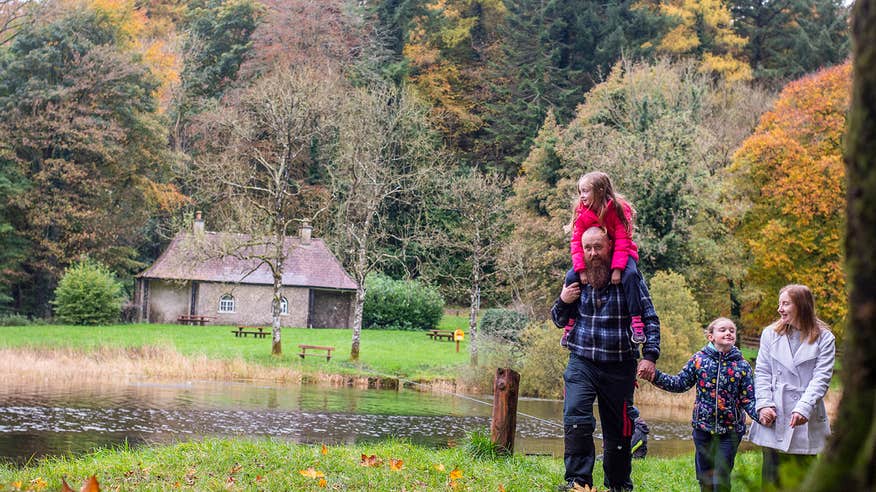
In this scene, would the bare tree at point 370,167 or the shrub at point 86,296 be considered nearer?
the bare tree at point 370,167

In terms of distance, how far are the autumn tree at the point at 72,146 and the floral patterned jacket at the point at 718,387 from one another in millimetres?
35572

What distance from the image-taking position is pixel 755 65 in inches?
1863

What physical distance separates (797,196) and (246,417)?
2239 cm

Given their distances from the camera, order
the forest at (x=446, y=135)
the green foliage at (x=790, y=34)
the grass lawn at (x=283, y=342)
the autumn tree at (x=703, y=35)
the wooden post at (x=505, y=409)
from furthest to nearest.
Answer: the autumn tree at (x=703, y=35) < the green foliage at (x=790, y=34) < the forest at (x=446, y=135) < the grass lawn at (x=283, y=342) < the wooden post at (x=505, y=409)

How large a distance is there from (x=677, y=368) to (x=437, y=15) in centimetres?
3404

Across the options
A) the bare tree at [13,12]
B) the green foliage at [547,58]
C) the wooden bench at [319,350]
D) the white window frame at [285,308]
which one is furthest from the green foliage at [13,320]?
the green foliage at [547,58]

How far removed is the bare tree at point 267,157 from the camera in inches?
1153

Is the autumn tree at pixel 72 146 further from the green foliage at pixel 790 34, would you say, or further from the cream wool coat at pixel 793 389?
the cream wool coat at pixel 793 389

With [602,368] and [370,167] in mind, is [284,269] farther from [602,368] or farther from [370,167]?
[602,368]

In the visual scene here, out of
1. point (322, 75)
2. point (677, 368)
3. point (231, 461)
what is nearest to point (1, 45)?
point (322, 75)

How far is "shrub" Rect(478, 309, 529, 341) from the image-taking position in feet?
101

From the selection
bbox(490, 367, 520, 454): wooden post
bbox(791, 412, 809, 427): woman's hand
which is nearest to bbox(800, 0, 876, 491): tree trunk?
bbox(791, 412, 809, 427): woman's hand

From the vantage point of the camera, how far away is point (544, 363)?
943 inches

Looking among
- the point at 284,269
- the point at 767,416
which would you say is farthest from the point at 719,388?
the point at 284,269
